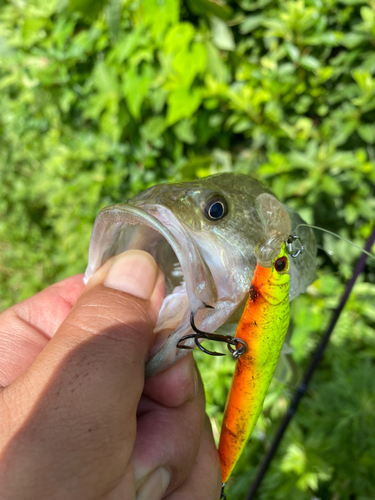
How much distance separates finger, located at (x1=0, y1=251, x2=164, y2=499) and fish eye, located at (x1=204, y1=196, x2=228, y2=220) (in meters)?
0.25

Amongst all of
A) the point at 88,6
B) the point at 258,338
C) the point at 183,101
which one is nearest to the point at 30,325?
the point at 258,338

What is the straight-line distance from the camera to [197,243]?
775mm

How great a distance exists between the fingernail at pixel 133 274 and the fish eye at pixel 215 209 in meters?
0.17

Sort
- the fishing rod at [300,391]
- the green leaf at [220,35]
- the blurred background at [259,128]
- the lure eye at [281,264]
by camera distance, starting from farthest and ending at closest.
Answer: the green leaf at [220,35]
the blurred background at [259,128]
the fishing rod at [300,391]
the lure eye at [281,264]

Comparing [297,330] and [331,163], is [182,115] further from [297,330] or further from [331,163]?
[297,330]

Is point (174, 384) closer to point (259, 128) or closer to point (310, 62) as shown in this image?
point (259, 128)

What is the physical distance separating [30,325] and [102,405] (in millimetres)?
446

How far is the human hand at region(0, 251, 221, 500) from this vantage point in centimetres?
53

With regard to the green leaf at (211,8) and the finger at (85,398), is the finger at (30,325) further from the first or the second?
the green leaf at (211,8)

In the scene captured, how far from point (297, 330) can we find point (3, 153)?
3.14 m

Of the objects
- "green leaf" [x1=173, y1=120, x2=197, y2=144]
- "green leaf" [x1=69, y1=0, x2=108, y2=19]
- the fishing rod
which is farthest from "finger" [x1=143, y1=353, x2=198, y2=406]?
"green leaf" [x1=69, y1=0, x2=108, y2=19]

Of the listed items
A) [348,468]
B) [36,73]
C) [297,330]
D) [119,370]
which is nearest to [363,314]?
[297,330]

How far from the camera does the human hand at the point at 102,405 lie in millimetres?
533

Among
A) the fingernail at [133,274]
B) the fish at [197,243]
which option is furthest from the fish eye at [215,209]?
the fingernail at [133,274]
